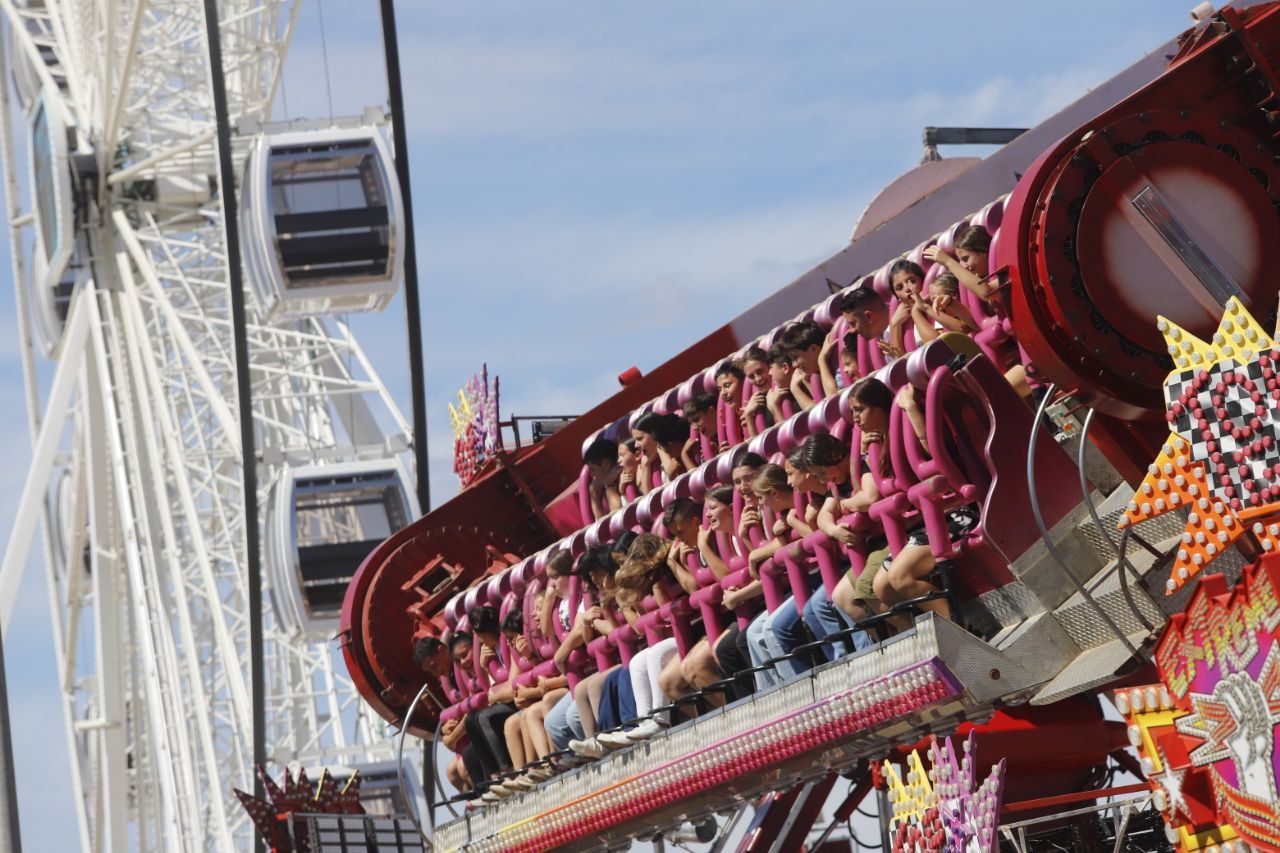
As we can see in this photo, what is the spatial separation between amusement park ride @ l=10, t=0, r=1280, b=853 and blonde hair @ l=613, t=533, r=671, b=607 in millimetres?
185

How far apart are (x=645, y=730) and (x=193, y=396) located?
14982mm

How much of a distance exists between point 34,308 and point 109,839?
663 cm

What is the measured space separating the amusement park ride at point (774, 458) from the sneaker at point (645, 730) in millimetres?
75

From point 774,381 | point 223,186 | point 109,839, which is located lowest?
point 109,839

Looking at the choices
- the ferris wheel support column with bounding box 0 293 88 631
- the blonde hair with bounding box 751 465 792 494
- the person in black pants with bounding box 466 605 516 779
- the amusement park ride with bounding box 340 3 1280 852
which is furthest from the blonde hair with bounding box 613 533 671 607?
the ferris wheel support column with bounding box 0 293 88 631

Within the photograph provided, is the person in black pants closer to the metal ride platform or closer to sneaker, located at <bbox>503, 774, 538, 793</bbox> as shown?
sneaker, located at <bbox>503, 774, 538, 793</bbox>

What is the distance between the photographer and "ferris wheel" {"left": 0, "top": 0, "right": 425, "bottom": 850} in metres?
23.6

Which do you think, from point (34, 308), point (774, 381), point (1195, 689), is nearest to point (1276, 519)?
point (1195, 689)

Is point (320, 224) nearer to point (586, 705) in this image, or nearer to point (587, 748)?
point (586, 705)

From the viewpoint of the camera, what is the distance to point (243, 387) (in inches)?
890

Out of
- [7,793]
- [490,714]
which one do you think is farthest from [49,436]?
[490,714]

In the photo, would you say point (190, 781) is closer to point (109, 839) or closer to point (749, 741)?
point (109, 839)

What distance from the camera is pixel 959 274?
9.39 metres

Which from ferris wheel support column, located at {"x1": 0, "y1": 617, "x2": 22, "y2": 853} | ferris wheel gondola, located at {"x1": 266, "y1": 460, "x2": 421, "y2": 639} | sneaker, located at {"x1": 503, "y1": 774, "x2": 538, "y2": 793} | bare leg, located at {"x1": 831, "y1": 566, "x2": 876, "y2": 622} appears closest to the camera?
bare leg, located at {"x1": 831, "y1": 566, "x2": 876, "y2": 622}
